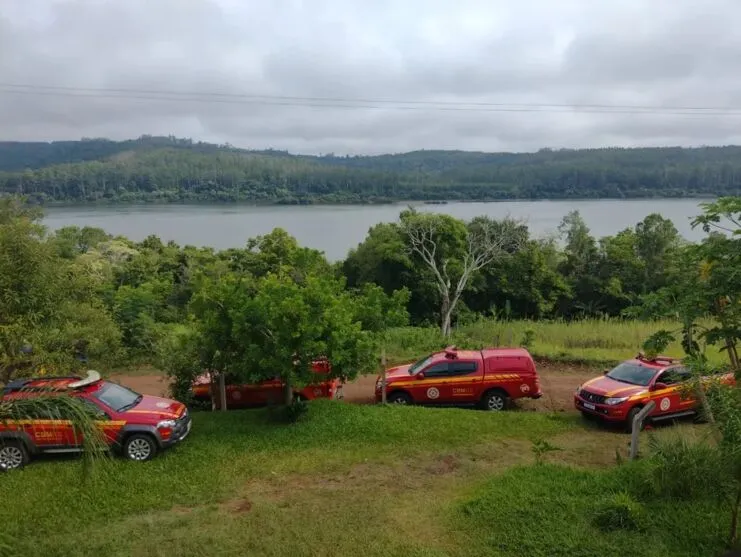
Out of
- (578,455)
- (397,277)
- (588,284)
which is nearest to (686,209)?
(588,284)

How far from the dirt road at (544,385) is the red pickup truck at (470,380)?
0.93 m

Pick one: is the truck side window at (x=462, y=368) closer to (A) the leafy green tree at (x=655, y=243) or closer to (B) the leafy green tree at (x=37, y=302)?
(B) the leafy green tree at (x=37, y=302)

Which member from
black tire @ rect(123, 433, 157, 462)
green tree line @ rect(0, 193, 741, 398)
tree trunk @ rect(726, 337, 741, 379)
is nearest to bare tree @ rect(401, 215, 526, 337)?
green tree line @ rect(0, 193, 741, 398)

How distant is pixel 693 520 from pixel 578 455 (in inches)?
137

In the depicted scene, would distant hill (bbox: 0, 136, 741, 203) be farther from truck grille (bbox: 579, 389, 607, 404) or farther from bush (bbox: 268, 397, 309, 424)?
bush (bbox: 268, 397, 309, 424)

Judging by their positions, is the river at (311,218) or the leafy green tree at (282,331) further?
the river at (311,218)

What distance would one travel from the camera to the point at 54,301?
12.0 meters

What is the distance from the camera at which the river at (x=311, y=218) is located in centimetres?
6788

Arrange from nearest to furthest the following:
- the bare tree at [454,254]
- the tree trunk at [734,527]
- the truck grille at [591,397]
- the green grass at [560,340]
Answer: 1. the tree trunk at [734,527]
2. the truck grille at [591,397]
3. the green grass at [560,340]
4. the bare tree at [454,254]

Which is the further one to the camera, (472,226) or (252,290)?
(472,226)

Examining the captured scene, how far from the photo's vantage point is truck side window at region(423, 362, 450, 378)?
14828mm

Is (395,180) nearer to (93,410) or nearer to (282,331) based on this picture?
(282,331)

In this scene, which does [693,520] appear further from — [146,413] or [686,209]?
[686,209]

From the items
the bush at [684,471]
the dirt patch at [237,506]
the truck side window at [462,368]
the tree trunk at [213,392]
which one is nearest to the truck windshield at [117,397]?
the tree trunk at [213,392]
